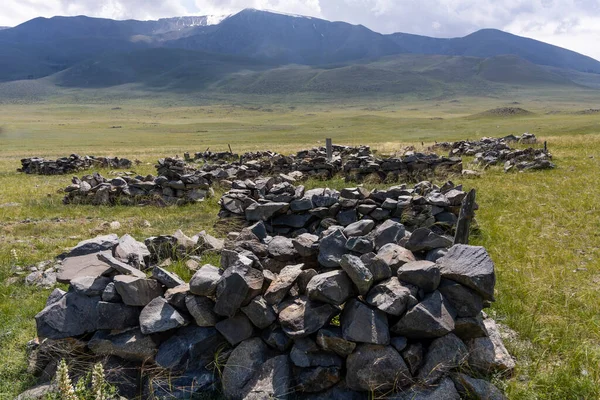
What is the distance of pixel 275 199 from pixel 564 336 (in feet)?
23.0

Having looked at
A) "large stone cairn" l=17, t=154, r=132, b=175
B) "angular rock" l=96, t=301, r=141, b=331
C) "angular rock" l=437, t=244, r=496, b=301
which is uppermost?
"angular rock" l=437, t=244, r=496, b=301

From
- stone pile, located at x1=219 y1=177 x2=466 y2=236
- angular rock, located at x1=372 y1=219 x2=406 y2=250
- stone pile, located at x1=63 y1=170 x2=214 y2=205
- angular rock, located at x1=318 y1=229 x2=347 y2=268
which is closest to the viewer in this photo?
angular rock, located at x1=318 y1=229 x2=347 y2=268

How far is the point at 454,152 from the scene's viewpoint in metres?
27.8

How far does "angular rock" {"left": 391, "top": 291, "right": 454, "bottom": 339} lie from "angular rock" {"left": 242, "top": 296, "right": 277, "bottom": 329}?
4.71ft

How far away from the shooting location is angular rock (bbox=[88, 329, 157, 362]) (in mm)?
5164

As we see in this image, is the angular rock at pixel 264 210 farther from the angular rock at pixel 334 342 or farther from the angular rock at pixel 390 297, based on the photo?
the angular rock at pixel 334 342

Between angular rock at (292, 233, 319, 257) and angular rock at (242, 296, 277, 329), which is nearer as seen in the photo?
angular rock at (242, 296, 277, 329)

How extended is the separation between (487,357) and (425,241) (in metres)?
1.94

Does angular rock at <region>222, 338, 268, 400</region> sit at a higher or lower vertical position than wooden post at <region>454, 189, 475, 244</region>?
lower

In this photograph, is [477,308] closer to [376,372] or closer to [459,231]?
[376,372]

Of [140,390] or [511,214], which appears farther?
[511,214]

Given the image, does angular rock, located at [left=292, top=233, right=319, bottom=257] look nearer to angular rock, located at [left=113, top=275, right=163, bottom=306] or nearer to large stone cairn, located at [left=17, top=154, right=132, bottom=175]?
angular rock, located at [left=113, top=275, right=163, bottom=306]

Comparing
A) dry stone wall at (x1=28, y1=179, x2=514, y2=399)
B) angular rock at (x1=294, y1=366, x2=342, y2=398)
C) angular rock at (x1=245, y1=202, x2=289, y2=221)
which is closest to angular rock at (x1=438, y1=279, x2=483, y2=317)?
dry stone wall at (x1=28, y1=179, x2=514, y2=399)

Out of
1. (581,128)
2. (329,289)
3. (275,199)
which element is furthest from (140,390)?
(581,128)
